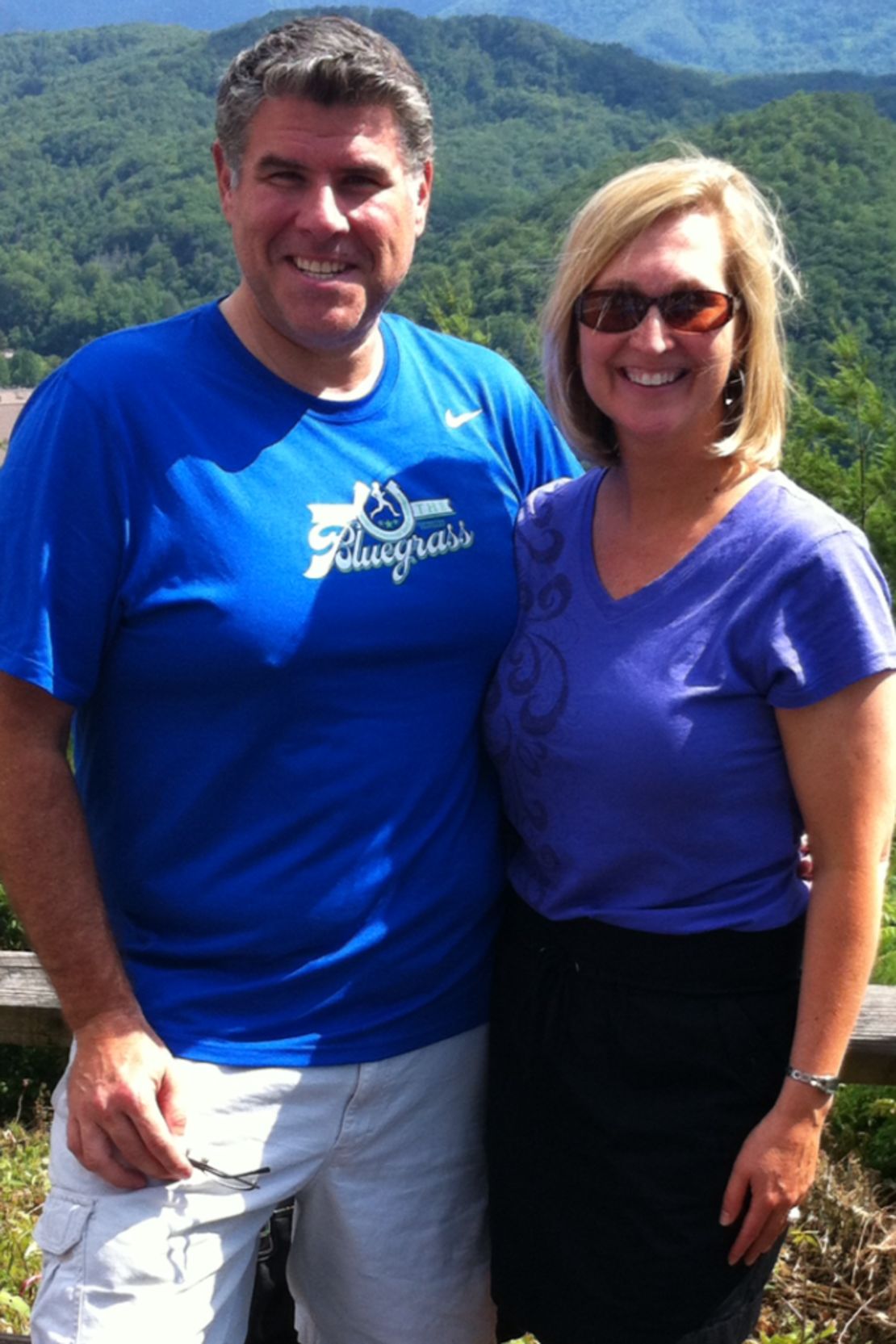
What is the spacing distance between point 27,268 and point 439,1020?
3532 inches

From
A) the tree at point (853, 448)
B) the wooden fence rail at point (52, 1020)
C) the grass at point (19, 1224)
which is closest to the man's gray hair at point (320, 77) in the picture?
the wooden fence rail at point (52, 1020)

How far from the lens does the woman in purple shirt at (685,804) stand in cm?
197

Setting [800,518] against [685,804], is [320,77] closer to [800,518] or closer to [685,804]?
[800,518]

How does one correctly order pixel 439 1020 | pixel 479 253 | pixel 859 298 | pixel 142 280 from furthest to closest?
1. pixel 142 280
2. pixel 479 253
3. pixel 859 298
4. pixel 439 1020

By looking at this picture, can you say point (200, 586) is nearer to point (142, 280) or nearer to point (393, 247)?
point (393, 247)

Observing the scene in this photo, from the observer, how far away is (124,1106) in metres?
2.03

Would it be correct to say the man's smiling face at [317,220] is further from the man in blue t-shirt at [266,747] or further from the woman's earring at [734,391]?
the woman's earring at [734,391]

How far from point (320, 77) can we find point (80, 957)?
4.09 ft

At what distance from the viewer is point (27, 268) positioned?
8575 centimetres

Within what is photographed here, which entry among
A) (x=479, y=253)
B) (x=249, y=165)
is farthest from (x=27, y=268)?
(x=249, y=165)

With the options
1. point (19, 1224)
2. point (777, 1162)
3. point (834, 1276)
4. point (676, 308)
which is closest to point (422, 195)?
point (676, 308)

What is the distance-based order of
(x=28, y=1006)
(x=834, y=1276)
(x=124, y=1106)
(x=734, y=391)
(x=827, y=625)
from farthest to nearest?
(x=834, y=1276)
(x=28, y=1006)
(x=734, y=391)
(x=124, y=1106)
(x=827, y=625)

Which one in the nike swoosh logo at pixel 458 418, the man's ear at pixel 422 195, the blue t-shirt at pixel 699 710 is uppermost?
the man's ear at pixel 422 195

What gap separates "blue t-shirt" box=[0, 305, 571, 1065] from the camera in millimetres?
2012
